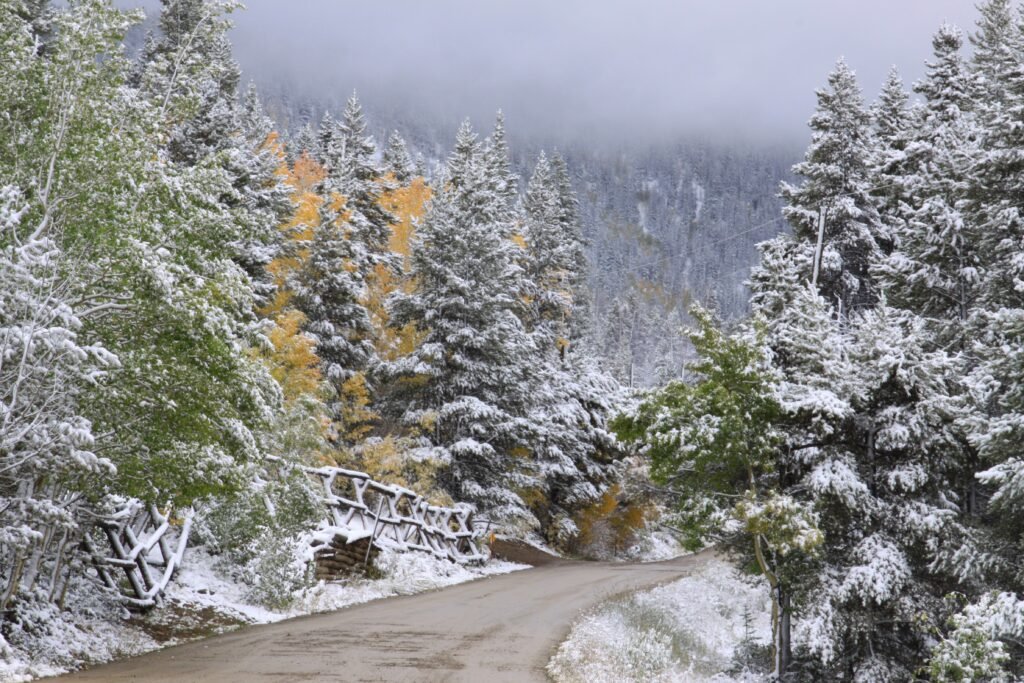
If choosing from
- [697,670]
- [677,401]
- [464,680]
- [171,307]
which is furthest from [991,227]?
[171,307]

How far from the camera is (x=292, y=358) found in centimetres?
2389

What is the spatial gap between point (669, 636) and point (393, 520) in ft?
29.6

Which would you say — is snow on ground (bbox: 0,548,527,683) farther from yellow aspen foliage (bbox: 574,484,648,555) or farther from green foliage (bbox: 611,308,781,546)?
yellow aspen foliage (bbox: 574,484,648,555)

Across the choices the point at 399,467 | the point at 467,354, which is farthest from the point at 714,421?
the point at 467,354

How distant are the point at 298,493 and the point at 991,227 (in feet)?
52.0

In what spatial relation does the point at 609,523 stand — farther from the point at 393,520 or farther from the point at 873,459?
the point at 873,459

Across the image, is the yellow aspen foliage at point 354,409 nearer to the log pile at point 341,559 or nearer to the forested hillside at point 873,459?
the log pile at point 341,559

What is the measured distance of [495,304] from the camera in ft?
101

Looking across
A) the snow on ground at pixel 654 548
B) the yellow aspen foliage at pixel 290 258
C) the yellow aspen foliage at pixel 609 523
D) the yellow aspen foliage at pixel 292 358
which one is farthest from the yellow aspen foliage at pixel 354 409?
the snow on ground at pixel 654 548

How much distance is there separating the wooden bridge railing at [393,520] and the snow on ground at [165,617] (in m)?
1.07

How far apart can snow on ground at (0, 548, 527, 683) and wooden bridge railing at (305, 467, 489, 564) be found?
1.07 metres

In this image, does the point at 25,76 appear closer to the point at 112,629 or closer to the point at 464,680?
the point at 112,629

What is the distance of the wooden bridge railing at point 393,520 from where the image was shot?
20.0 m

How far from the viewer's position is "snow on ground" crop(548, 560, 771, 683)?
12.2 metres
